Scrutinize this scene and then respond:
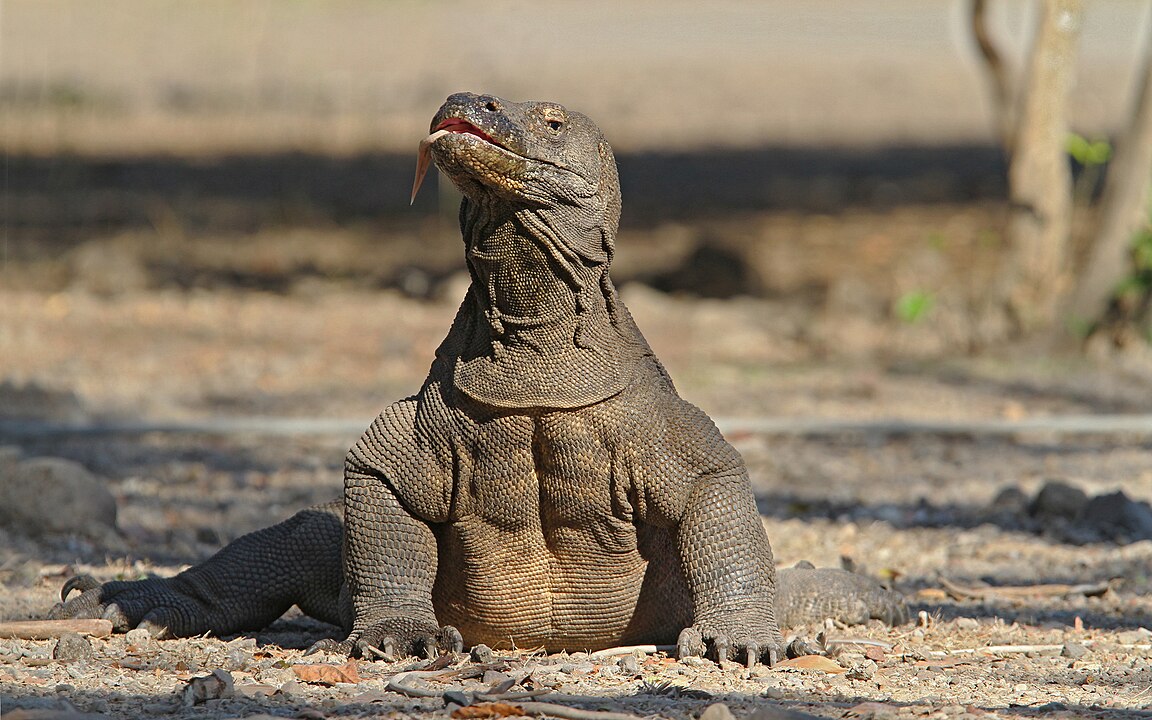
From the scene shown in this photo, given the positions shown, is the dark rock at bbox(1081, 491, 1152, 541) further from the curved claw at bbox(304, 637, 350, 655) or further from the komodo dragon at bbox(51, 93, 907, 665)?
the curved claw at bbox(304, 637, 350, 655)

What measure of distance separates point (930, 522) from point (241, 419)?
446cm

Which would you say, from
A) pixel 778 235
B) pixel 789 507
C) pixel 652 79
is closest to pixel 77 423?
pixel 789 507

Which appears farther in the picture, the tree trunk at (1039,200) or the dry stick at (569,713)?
the tree trunk at (1039,200)

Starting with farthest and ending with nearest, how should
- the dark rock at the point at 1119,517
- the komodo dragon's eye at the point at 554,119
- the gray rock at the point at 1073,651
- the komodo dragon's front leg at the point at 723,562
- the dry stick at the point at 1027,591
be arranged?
the dark rock at the point at 1119,517 → the dry stick at the point at 1027,591 → the gray rock at the point at 1073,651 → the komodo dragon's front leg at the point at 723,562 → the komodo dragon's eye at the point at 554,119

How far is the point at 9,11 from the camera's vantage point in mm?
31016

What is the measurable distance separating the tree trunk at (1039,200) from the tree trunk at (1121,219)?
0.83 ft

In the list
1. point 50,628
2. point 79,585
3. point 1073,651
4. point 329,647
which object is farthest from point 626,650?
point 79,585

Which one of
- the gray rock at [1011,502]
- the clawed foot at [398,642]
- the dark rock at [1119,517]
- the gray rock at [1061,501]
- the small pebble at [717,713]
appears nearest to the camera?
the small pebble at [717,713]

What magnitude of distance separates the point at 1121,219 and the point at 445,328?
5564 mm

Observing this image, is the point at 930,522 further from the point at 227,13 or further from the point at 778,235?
the point at 227,13

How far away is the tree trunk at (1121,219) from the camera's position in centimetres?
1272

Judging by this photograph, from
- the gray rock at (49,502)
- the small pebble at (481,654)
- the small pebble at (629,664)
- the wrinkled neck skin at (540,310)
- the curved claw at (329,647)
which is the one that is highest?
the wrinkled neck skin at (540,310)

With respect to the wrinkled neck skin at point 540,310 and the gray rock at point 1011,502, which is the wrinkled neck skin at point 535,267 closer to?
the wrinkled neck skin at point 540,310

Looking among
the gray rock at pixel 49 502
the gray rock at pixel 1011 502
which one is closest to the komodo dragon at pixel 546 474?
the gray rock at pixel 49 502
